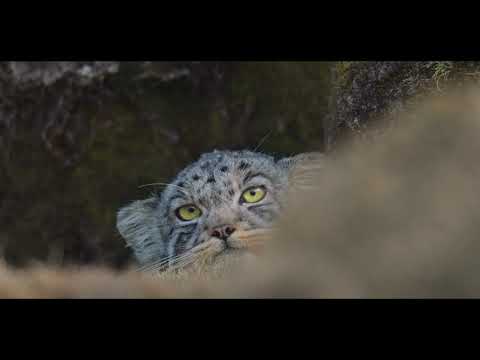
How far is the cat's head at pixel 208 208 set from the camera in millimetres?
2834

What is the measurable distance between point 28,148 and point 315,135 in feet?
4.67

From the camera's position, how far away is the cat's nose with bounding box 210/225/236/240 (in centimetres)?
281

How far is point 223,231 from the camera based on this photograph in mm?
2816

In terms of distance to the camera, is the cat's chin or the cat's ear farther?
the cat's ear

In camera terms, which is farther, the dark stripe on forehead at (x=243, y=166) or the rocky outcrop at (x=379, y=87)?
the dark stripe on forehead at (x=243, y=166)

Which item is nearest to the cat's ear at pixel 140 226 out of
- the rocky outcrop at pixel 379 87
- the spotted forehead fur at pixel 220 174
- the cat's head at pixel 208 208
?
the cat's head at pixel 208 208

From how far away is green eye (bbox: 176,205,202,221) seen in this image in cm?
290

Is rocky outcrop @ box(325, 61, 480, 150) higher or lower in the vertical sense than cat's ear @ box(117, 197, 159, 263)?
higher

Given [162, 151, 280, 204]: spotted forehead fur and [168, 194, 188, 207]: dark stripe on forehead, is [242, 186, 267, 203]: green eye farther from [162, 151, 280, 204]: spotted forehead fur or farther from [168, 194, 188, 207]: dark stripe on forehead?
[168, 194, 188, 207]: dark stripe on forehead

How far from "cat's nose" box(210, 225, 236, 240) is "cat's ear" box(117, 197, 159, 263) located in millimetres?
336

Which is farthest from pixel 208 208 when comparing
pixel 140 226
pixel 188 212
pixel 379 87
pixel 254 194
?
pixel 379 87

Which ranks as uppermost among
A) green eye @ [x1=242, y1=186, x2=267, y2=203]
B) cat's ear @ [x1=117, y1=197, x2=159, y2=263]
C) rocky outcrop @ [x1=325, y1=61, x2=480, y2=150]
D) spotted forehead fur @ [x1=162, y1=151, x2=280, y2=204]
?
rocky outcrop @ [x1=325, y1=61, x2=480, y2=150]

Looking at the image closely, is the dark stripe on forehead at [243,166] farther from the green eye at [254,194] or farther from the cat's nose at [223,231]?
the cat's nose at [223,231]

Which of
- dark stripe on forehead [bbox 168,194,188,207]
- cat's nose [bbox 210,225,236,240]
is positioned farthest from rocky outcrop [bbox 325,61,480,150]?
dark stripe on forehead [bbox 168,194,188,207]
